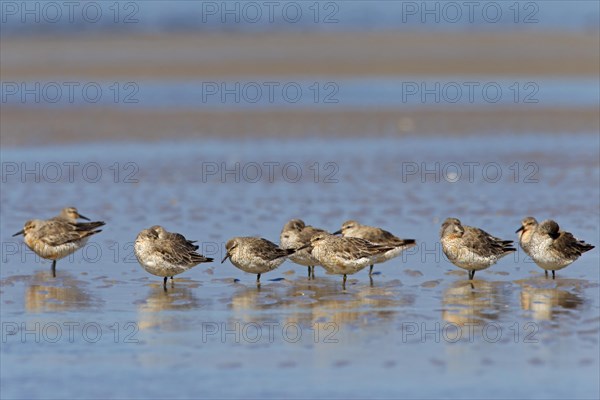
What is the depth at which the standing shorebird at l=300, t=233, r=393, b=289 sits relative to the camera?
1384cm

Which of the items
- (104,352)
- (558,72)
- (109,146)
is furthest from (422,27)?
(104,352)

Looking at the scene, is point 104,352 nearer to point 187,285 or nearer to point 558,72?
point 187,285

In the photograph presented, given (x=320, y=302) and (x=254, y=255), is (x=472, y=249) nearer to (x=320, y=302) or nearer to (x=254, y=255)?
(x=320, y=302)

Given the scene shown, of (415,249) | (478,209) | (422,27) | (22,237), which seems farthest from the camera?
(422,27)

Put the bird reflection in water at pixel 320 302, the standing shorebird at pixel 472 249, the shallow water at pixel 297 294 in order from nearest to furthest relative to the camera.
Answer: the shallow water at pixel 297 294, the bird reflection in water at pixel 320 302, the standing shorebird at pixel 472 249

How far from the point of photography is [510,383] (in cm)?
976

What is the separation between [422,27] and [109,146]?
30588 mm

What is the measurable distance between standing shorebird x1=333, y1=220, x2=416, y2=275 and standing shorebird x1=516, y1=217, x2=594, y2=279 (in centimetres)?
151

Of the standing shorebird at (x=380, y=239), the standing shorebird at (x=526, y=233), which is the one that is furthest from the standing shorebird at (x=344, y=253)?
the standing shorebird at (x=526, y=233)

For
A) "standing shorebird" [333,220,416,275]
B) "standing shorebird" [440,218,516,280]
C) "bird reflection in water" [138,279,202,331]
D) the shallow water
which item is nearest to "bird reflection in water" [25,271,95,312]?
the shallow water

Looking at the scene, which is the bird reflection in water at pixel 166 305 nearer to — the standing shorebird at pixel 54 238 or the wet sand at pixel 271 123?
the standing shorebird at pixel 54 238

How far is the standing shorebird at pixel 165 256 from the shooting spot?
13695mm

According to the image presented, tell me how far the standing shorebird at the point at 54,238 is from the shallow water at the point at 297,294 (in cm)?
28

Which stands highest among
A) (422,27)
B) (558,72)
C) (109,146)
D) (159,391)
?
(422,27)
